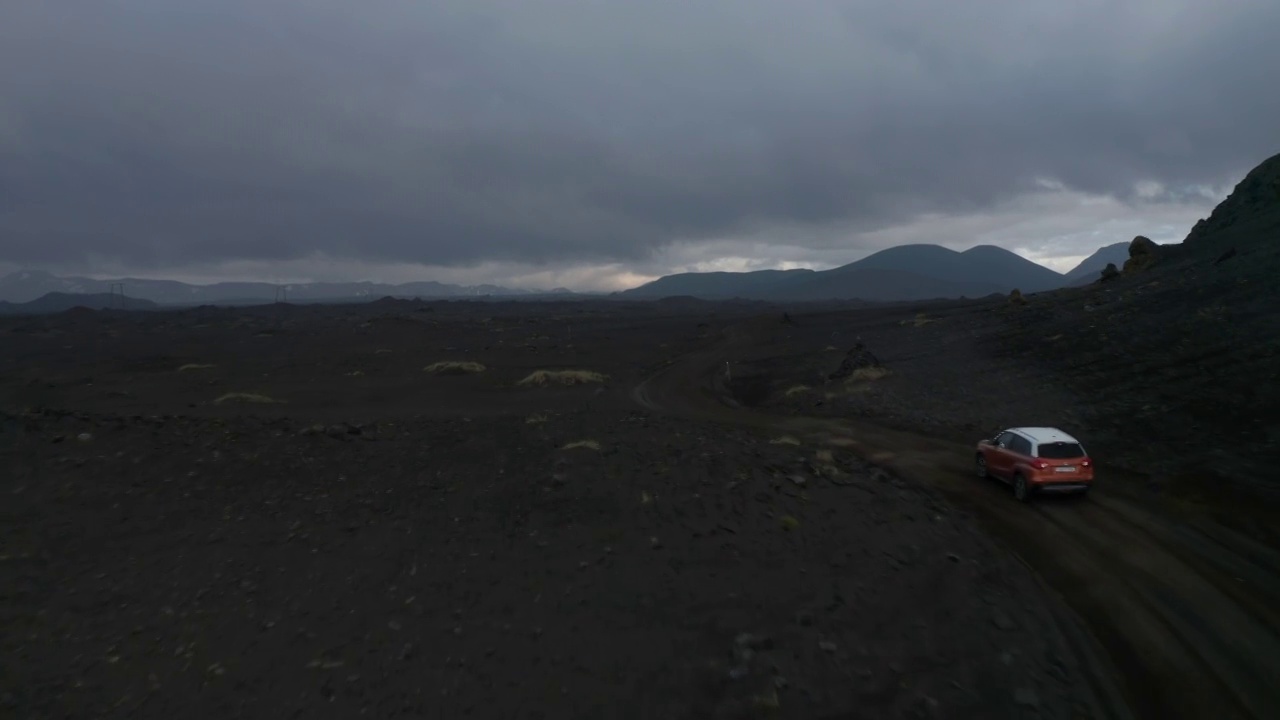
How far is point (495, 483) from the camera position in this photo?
17047 millimetres

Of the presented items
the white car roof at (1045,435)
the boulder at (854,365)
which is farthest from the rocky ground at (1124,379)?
the white car roof at (1045,435)

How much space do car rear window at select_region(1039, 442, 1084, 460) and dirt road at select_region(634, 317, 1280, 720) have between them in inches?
46.3

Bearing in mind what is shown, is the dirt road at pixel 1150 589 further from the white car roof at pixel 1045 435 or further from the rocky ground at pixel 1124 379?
the rocky ground at pixel 1124 379

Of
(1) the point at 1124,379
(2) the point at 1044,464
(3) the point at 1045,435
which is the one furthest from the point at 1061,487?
(1) the point at 1124,379

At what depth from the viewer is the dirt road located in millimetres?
9109

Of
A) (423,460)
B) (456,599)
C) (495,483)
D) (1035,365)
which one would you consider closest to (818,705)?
(456,599)

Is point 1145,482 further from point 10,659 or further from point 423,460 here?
point 10,659

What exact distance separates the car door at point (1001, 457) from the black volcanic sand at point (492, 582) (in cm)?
224

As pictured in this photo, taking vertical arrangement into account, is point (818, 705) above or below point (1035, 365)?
below

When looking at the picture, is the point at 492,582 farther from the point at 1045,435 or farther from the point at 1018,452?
the point at 1045,435

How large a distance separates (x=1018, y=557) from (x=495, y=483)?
11992mm

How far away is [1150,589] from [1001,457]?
6984 millimetres

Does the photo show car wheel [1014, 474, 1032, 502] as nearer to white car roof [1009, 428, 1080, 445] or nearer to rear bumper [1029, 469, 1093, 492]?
rear bumper [1029, 469, 1093, 492]

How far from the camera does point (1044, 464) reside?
17266 mm
